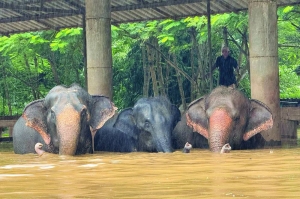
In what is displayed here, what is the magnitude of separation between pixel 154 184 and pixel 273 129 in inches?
355

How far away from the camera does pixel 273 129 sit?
16172 mm

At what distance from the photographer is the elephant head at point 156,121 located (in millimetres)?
14258

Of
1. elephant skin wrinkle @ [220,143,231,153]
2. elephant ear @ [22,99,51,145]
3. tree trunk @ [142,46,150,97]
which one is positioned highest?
tree trunk @ [142,46,150,97]

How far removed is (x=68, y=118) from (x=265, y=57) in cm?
462

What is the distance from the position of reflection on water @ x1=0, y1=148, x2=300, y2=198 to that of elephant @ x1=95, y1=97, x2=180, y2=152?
9.13 feet

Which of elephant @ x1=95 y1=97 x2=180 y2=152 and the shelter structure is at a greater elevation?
the shelter structure

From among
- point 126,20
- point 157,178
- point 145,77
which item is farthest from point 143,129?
point 145,77

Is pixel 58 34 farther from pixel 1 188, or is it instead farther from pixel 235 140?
pixel 1 188

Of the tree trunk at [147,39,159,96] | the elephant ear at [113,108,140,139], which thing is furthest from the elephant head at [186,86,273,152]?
the tree trunk at [147,39,159,96]

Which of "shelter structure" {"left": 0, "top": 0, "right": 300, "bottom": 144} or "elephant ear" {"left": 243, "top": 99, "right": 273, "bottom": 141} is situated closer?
"elephant ear" {"left": 243, "top": 99, "right": 273, "bottom": 141}

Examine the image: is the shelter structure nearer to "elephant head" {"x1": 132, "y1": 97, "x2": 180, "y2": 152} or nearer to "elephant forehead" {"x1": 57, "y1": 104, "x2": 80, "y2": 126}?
"elephant head" {"x1": 132, "y1": 97, "x2": 180, "y2": 152}

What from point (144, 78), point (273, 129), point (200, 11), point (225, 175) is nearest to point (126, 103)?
point (144, 78)

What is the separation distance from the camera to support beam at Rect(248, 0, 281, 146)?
16.1 m

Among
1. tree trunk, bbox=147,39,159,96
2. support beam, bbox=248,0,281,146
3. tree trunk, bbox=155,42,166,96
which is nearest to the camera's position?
support beam, bbox=248,0,281,146
